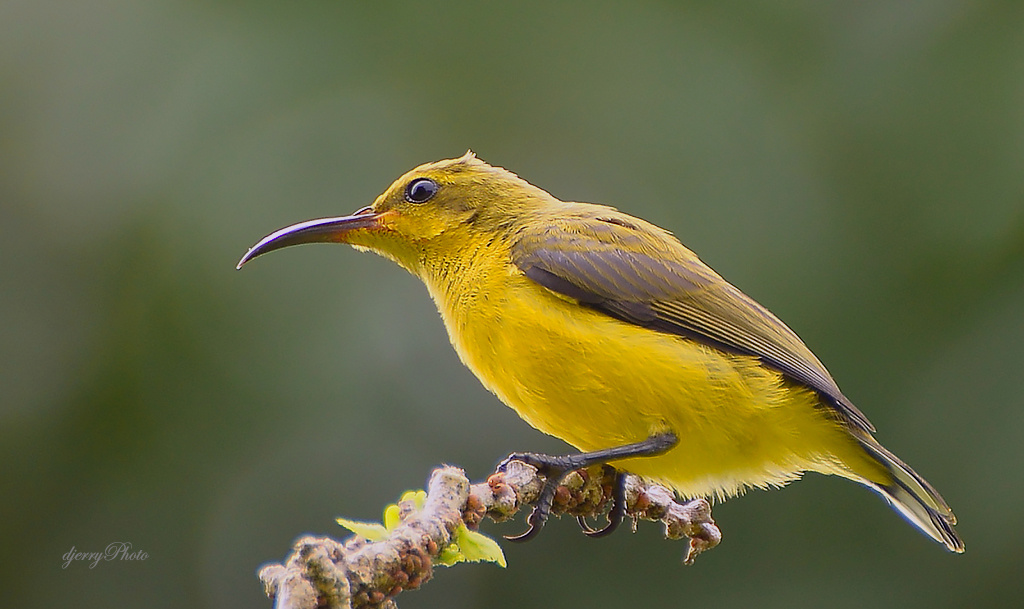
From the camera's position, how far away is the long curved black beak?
432 cm

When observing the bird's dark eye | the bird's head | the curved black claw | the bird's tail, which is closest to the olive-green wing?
the bird's tail

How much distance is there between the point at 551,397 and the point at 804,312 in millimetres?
2088

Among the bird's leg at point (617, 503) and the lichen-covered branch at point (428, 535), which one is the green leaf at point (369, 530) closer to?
the lichen-covered branch at point (428, 535)

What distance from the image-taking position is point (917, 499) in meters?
3.99

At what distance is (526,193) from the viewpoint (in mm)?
4684

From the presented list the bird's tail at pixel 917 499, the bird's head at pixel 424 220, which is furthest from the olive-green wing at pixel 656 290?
the bird's head at pixel 424 220

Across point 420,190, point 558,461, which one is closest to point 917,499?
point 558,461

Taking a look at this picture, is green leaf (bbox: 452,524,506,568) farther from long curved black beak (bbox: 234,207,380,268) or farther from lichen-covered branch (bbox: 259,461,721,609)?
long curved black beak (bbox: 234,207,380,268)

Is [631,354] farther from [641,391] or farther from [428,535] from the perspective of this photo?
[428,535]

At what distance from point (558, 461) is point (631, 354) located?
1.80 ft

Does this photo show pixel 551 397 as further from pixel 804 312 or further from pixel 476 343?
pixel 804 312

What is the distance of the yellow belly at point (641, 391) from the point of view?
367cm

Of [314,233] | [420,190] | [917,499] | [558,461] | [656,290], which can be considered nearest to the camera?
[558,461]

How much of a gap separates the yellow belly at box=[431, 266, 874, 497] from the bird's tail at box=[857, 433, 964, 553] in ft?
0.34
